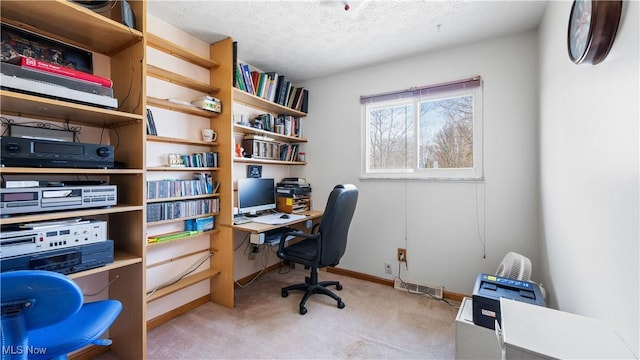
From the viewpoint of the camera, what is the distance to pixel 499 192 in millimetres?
2277

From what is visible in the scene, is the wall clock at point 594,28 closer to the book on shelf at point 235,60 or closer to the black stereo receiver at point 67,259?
the book on shelf at point 235,60

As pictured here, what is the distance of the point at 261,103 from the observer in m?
2.79

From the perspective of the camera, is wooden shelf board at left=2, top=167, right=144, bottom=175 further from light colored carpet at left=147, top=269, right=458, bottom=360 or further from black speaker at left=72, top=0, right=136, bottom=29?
light colored carpet at left=147, top=269, right=458, bottom=360

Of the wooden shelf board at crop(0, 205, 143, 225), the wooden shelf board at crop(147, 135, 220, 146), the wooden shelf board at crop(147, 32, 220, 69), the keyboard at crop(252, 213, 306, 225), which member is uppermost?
the wooden shelf board at crop(147, 32, 220, 69)

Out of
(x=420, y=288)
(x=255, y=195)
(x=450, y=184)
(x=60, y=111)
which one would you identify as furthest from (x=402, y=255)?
(x=60, y=111)

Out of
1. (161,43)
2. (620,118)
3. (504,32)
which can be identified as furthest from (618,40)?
(161,43)

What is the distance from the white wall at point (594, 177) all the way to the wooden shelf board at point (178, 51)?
2418 mm

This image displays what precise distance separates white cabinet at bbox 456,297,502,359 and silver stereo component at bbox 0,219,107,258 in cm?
208

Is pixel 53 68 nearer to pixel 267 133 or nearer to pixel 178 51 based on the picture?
pixel 178 51

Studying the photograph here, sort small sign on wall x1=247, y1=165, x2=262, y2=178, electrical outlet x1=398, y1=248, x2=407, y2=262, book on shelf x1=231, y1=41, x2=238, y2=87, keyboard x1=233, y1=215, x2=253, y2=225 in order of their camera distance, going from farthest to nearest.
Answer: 1. small sign on wall x1=247, y1=165, x2=262, y2=178
2. electrical outlet x1=398, y1=248, x2=407, y2=262
3. keyboard x1=233, y1=215, x2=253, y2=225
4. book on shelf x1=231, y1=41, x2=238, y2=87

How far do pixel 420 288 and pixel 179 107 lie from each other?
107 inches

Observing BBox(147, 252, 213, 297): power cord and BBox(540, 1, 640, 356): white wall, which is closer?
BBox(540, 1, 640, 356): white wall

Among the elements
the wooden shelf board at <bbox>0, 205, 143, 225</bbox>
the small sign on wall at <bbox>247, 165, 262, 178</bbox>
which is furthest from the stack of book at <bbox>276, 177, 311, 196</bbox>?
the wooden shelf board at <bbox>0, 205, 143, 225</bbox>

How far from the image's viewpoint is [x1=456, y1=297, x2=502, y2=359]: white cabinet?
4.74 feet
